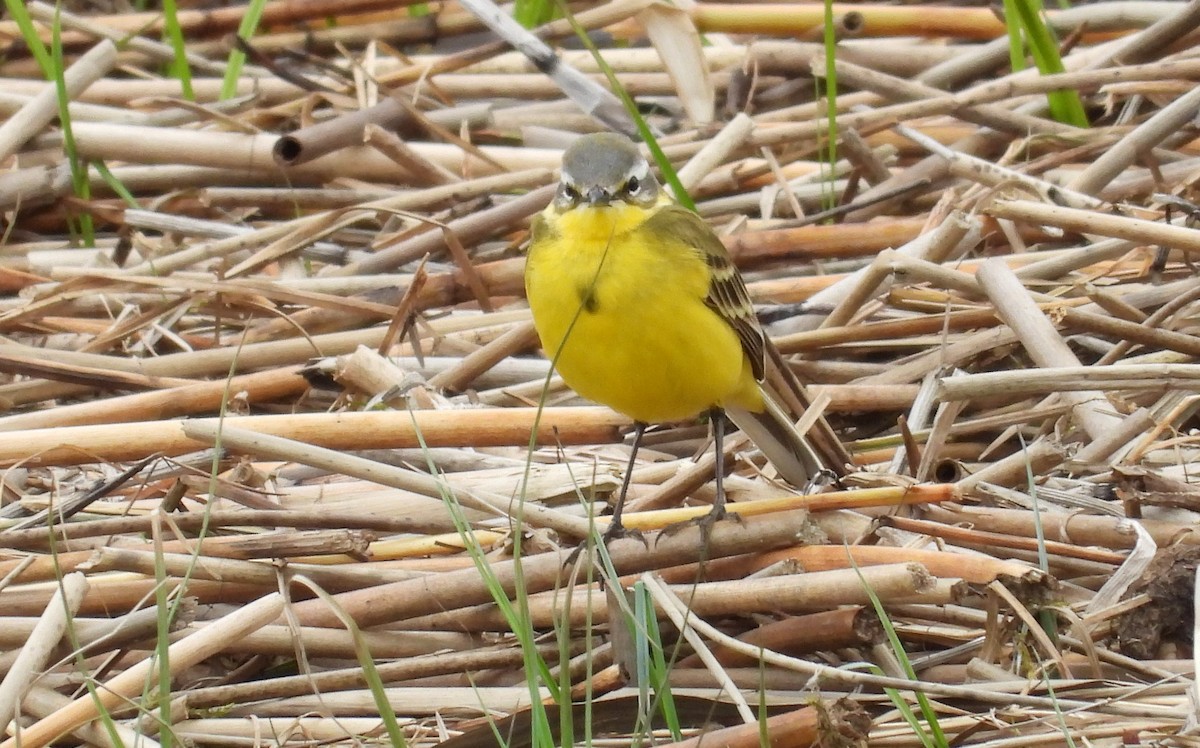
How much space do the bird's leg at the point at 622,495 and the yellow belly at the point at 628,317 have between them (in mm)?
185

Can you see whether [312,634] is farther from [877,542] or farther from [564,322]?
[877,542]

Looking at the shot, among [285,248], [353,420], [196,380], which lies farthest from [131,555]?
[285,248]

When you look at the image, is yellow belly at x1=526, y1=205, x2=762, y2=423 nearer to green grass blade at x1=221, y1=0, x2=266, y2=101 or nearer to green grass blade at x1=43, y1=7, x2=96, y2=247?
green grass blade at x1=43, y1=7, x2=96, y2=247

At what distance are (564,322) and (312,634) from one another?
1.01 m

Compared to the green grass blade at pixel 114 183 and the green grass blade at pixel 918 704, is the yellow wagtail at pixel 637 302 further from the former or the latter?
the green grass blade at pixel 114 183

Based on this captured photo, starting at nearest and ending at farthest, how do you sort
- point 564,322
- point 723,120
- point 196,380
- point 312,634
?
point 312,634, point 564,322, point 196,380, point 723,120

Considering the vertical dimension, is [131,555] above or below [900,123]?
below

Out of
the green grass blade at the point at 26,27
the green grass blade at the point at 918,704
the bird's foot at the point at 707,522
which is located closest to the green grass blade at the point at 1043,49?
the bird's foot at the point at 707,522

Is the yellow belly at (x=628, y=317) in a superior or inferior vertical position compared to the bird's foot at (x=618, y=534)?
superior

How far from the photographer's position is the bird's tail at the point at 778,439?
435cm

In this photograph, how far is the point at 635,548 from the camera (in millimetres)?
3773

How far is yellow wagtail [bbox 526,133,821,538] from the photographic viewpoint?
12.9 ft

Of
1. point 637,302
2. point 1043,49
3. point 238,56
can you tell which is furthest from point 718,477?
point 238,56

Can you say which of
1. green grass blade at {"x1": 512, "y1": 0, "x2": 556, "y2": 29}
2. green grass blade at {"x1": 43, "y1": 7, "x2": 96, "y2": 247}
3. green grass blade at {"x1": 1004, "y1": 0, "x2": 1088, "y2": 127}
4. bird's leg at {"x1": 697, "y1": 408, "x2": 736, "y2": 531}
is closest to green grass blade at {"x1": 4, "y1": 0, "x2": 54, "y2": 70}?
green grass blade at {"x1": 43, "y1": 7, "x2": 96, "y2": 247}
